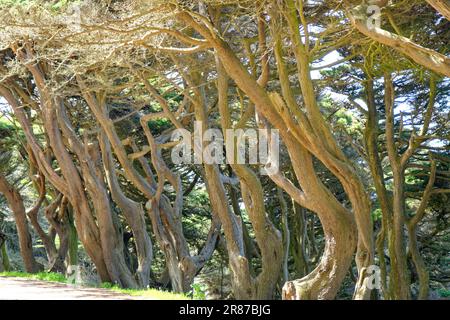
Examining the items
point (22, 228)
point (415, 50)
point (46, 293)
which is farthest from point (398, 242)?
point (22, 228)

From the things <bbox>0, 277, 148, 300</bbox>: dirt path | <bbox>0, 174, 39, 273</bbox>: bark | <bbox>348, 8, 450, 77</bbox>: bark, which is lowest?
<bbox>0, 277, 148, 300</bbox>: dirt path

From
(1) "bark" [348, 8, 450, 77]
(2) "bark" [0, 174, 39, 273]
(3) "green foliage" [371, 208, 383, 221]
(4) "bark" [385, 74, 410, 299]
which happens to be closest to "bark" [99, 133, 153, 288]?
(2) "bark" [0, 174, 39, 273]

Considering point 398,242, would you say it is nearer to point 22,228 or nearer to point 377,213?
point 377,213

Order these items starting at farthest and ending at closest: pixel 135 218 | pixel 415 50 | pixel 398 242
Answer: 1. pixel 135 218
2. pixel 398 242
3. pixel 415 50

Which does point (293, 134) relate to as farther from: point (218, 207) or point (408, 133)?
point (408, 133)

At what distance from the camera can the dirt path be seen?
28.5ft

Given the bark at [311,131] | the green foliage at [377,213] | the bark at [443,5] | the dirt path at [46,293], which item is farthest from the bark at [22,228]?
the bark at [443,5]

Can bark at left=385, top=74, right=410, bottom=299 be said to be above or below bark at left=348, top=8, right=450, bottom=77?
below

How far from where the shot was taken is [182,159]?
58.3ft

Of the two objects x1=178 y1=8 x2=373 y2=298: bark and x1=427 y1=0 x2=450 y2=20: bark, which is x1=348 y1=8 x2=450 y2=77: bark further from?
x1=178 y1=8 x2=373 y2=298: bark

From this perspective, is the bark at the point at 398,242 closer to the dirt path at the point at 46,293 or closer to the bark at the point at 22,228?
the dirt path at the point at 46,293

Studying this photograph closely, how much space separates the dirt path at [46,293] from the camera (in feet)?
28.5

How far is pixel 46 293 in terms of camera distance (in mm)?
9375
